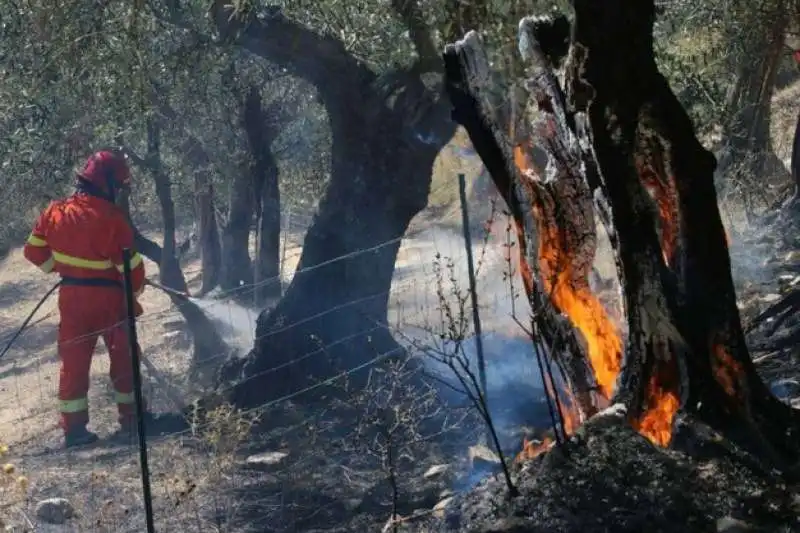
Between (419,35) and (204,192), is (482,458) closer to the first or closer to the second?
(419,35)

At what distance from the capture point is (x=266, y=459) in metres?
7.49

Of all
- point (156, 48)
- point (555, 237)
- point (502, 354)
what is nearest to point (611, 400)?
point (555, 237)

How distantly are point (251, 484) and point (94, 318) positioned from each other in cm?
239

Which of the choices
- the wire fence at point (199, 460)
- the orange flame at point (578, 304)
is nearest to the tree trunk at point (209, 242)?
the wire fence at point (199, 460)

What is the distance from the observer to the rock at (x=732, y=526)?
3433 mm

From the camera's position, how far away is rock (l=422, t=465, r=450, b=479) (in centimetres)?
684

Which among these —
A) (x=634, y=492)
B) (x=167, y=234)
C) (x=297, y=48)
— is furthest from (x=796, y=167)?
(x=634, y=492)

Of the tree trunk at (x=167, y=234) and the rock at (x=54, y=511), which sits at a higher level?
the tree trunk at (x=167, y=234)

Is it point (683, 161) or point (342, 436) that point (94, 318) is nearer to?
point (342, 436)

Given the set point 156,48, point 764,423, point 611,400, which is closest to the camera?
point 764,423

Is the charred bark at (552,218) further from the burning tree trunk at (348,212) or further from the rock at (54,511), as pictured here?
the rock at (54,511)

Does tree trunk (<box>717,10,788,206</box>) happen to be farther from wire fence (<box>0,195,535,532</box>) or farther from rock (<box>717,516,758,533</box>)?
rock (<box>717,516,758,533</box>)

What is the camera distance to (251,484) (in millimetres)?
7086

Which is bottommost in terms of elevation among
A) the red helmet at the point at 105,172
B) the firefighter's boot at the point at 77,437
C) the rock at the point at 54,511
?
the rock at the point at 54,511
